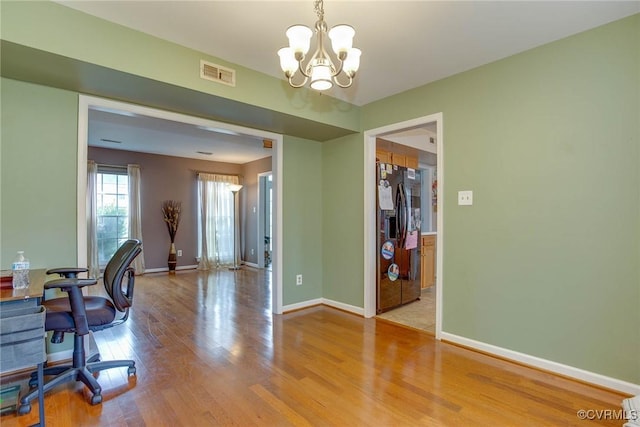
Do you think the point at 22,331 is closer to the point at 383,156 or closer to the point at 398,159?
the point at 383,156

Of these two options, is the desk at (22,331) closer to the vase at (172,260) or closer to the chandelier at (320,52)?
the chandelier at (320,52)

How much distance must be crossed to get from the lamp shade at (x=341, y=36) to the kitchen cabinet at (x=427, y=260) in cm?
369

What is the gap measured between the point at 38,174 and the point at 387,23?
278 centimetres

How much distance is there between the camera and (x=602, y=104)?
7.11ft

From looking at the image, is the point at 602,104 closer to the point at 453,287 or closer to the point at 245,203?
the point at 453,287

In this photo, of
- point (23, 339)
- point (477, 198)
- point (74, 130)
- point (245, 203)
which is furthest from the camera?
point (245, 203)

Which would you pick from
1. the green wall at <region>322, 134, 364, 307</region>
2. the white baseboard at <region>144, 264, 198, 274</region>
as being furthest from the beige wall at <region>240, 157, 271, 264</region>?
the green wall at <region>322, 134, 364, 307</region>

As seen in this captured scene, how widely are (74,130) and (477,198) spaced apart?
3399 millimetres

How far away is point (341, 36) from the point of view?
168 cm

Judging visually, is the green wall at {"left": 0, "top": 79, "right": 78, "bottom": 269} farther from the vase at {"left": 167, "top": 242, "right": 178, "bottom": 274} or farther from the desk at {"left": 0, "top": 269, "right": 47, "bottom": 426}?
the vase at {"left": 167, "top": 242, "right": 178, "bottom": 274}

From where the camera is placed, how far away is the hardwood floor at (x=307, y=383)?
1.84m

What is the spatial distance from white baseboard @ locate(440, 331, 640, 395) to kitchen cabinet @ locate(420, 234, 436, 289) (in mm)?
2056

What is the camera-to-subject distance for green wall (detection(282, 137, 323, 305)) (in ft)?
12.9

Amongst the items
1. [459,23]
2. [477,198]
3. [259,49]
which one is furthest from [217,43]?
[477,198]
